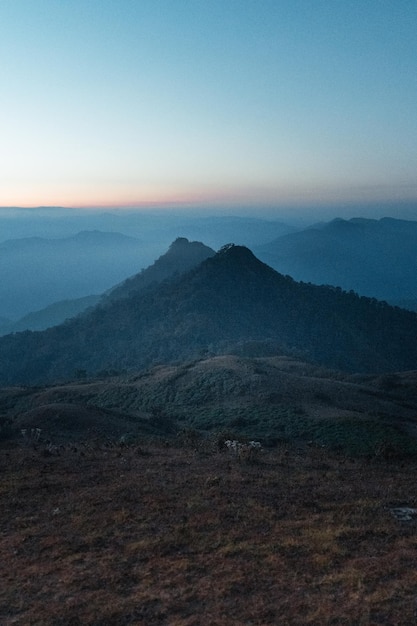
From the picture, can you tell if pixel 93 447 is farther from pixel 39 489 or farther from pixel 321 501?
pixel 321 501

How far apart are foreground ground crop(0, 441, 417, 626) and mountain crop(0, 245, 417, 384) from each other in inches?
2352

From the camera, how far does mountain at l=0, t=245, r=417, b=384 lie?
3332 inches

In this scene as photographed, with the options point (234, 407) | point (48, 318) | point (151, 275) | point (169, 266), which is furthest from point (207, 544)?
point (48, 318)

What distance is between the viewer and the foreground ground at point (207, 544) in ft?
24.6

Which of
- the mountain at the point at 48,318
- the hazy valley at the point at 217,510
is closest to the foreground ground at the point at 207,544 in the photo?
the hazy valley at the point at 217,510

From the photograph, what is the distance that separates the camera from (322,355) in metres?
83.3

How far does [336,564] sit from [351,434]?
60.9 feet

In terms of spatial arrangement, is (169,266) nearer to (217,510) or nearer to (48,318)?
(48,318)

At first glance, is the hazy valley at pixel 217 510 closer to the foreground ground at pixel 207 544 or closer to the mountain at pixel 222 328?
the foreground ground at pixel 207 544

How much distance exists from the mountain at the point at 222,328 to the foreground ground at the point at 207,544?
59747 millimetres

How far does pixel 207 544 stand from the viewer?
388 inches

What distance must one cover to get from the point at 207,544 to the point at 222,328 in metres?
79.3

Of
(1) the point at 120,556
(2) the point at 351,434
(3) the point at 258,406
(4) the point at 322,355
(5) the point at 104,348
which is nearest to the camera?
(1) the point at 120,556

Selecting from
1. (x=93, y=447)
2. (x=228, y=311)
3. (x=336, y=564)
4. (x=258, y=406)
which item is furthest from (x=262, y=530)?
(x=228, y=311)
